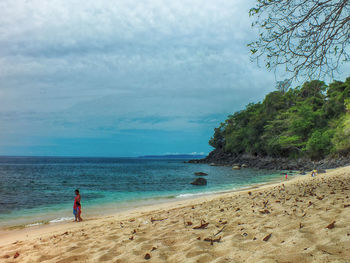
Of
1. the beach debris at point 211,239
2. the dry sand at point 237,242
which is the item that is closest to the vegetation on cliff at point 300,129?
the dry sand at point 237,242

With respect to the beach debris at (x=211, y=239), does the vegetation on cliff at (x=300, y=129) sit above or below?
above

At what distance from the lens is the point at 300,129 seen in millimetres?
48219

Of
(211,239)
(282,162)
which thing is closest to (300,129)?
(282,162)

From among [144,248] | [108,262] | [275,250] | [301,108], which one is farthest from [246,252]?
[301,108]

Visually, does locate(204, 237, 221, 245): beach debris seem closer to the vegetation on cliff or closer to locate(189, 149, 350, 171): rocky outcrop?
the vegetation on cliff

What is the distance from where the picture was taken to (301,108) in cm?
4628

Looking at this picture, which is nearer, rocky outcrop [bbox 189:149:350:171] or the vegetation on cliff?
rocky outcrop [bbox 189:149:350:171]

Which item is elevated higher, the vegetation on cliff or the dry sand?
the vegetation on cliff

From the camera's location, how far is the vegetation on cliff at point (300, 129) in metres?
36.6

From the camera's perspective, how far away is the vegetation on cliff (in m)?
36.6

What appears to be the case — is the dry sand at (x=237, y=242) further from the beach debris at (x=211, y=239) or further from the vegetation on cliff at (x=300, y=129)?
the vegetation on cliff at (x=300, y=129)

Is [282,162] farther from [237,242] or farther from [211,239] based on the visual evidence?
[237,242]

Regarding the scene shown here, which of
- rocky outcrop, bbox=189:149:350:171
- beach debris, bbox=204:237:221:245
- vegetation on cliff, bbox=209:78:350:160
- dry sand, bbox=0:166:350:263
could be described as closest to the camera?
dry sand, bbox=0:166:350:263

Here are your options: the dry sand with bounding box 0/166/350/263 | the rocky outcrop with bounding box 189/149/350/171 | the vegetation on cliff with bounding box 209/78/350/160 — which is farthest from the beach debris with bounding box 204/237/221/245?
the rocky outcrop with bounding box 189/149/350/171
